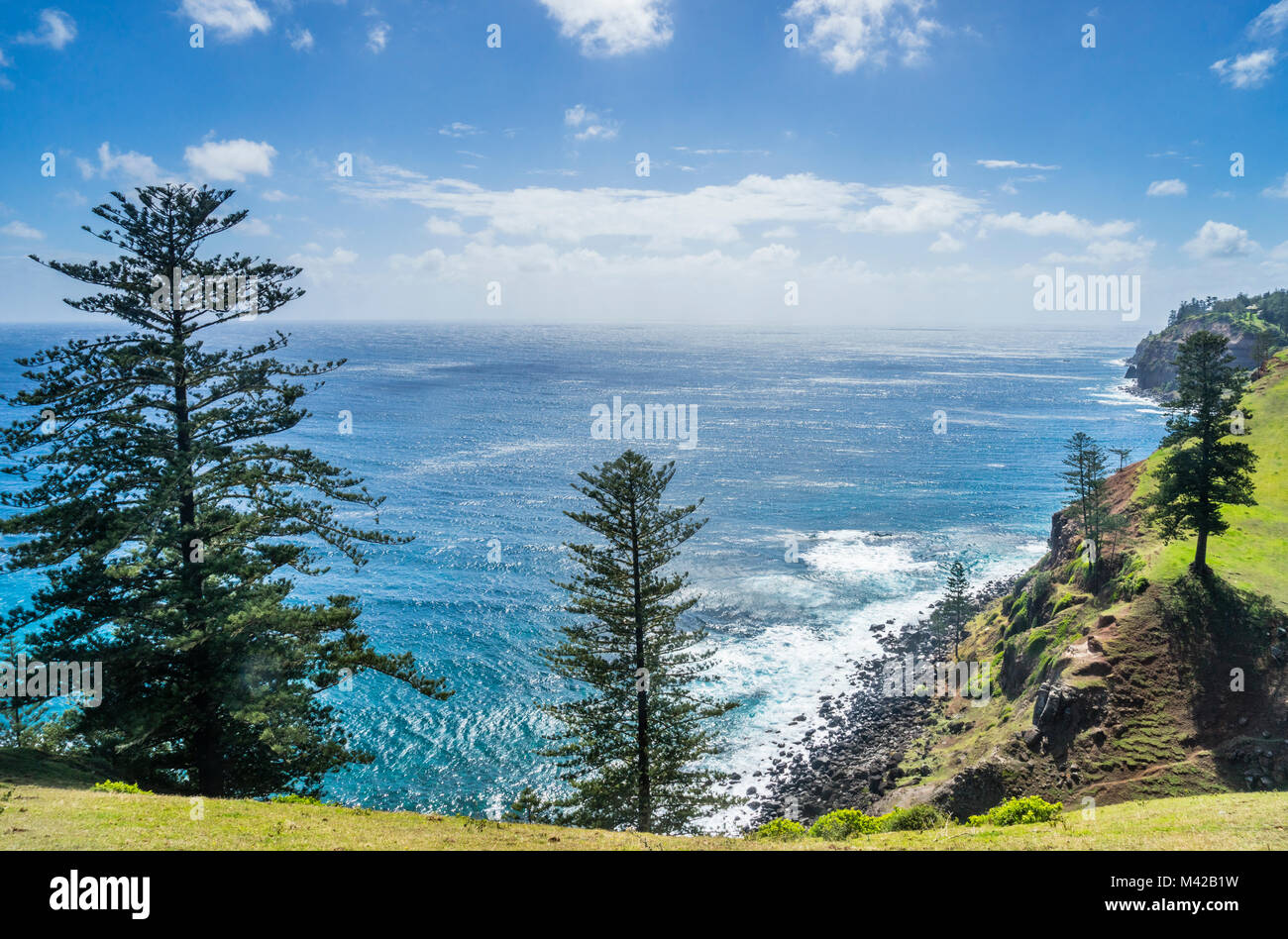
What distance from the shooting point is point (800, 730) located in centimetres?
4606

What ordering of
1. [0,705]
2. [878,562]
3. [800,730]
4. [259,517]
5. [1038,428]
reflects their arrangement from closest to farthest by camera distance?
[259,517]
[0,705]
[800,730]
[878,562]
[1038,428]

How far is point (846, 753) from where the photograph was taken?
43.2 meters

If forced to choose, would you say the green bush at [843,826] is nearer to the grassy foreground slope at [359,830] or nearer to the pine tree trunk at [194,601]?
the grassy foreground slope at [359,830]

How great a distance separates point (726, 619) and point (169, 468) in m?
48.7

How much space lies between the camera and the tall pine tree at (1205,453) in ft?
113

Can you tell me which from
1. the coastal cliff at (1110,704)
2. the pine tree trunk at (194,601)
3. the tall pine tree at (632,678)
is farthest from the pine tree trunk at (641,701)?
the pine tree trunk at (194,601)

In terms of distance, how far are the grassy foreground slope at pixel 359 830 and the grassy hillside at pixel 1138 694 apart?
11.0m

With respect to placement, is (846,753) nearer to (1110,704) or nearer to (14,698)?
(1110,704)

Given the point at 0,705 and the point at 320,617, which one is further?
the point at 0,705

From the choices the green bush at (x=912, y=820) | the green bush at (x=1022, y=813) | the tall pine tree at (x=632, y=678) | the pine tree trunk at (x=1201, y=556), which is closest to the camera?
the green bush at (x=1022, y=813)

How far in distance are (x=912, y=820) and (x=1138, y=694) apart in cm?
1632
